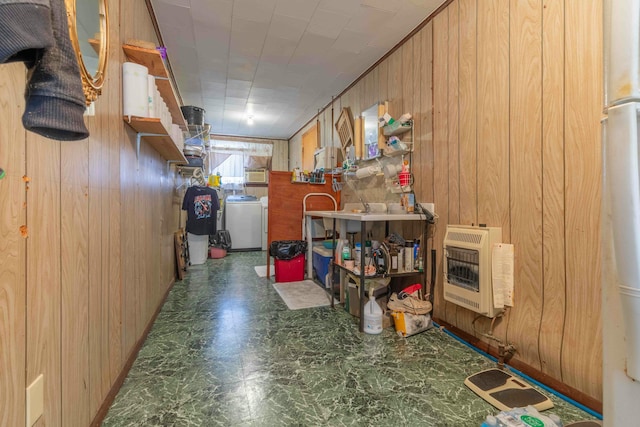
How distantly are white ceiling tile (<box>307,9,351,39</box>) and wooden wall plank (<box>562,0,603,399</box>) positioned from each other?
1.51 meters

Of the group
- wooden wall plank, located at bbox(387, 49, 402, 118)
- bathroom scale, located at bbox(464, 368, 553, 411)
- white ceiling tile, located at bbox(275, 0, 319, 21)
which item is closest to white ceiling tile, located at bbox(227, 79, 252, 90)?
white ceiling tile, located at bbox(275, 0, 319, 21)

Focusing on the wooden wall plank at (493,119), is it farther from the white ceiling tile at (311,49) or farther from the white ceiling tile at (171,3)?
the white ceiling tile at (171,3)

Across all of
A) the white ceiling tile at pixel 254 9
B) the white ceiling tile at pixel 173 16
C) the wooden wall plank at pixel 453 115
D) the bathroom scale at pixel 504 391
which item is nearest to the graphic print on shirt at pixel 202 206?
the white ceiling tile at pixel 173 16

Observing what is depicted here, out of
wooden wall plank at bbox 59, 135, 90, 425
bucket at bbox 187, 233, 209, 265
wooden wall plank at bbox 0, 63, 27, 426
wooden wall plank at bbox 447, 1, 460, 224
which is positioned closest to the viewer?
wooden wall plank at bbox 0, 63, 27, 426

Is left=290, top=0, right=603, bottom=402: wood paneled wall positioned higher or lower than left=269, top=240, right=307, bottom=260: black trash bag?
higher

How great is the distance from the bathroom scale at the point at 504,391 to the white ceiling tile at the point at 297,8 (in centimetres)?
266

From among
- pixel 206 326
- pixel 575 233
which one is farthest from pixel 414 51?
pixel 206 326

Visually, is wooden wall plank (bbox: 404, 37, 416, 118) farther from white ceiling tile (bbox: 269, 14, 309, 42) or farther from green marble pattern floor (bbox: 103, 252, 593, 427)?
green marble pattern floor (bbox: 103, 252, 593, 427)

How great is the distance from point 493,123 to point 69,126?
80.2 inches

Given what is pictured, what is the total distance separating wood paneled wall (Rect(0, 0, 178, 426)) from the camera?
2.46ft

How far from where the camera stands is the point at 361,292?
2199mm

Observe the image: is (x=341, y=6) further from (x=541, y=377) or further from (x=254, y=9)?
(x=541, y=377)

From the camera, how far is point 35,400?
2.72ft

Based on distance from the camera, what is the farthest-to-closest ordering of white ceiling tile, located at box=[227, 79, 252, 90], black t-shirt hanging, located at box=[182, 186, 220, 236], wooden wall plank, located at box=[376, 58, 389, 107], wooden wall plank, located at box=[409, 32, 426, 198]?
black t-shirt hanging, located at box=[182, 186, 220, 236] < white ceiling tile, located at box=[227, 79, 252, 90] < wooden wall plank, located at box=[376, 58, 389, 107] < wooden wall plank, located at box=[409, 32, 426, 198]
